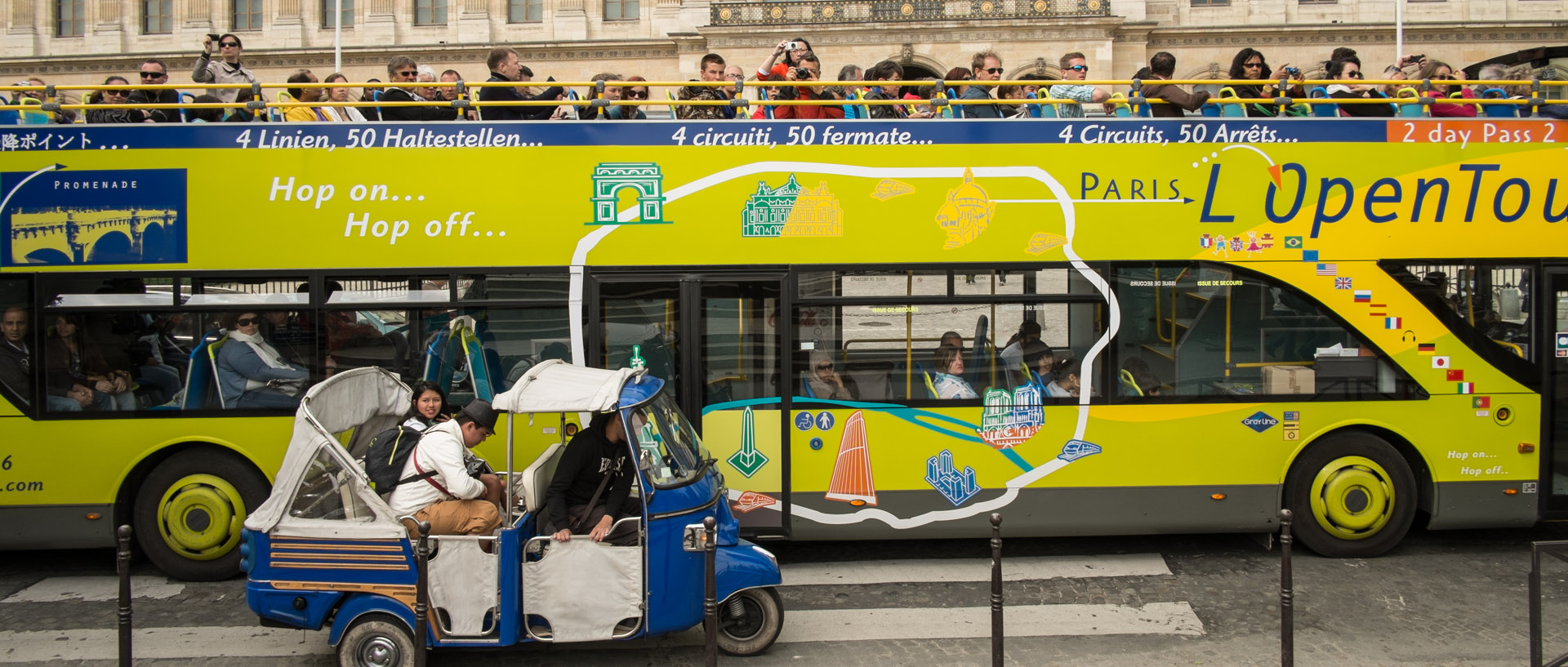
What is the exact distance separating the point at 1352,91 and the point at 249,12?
43.9 meters

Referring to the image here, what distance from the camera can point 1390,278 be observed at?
294 inches

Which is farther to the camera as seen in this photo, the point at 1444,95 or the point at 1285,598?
the point at 1444,95

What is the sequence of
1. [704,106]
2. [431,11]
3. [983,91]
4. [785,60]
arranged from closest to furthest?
[704,106]
[983,91]
[785,60]
[431,11]

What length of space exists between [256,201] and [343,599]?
10.9 ft

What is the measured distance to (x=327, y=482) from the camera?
19.1 ft

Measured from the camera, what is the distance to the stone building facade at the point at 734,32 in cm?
3931

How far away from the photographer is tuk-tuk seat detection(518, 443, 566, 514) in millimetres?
5789

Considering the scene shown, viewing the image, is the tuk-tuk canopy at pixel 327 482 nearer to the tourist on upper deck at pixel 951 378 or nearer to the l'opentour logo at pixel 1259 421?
the tourist on upper deck at pixel 951 378

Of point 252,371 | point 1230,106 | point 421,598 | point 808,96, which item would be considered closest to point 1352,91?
point 1230,106

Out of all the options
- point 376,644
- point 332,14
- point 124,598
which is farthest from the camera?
point 332,14

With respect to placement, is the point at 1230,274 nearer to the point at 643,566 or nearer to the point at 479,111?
the point at 643,566

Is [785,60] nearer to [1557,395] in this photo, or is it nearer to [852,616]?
[852,616]

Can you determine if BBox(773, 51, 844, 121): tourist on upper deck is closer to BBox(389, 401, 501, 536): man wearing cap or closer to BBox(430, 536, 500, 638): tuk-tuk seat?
BBox(389, 401, 501, 536): man wearing cap

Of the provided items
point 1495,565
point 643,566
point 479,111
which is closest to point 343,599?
point 643,566
